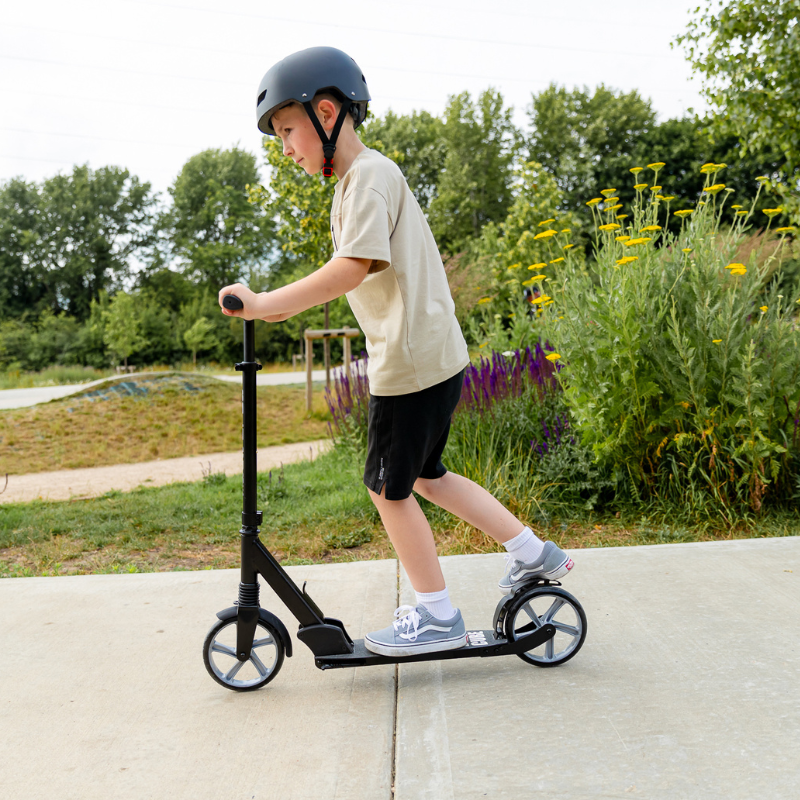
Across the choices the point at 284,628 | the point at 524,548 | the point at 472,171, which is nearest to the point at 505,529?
the point at 524,548

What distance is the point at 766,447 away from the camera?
3.31 metres

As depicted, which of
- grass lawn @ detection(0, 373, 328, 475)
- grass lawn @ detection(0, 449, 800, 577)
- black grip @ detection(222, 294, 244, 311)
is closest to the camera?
black grip @ detection(222, 294, 244, 311)

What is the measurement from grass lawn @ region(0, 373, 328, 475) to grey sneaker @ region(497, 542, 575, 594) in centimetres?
660

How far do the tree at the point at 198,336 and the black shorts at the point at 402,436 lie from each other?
2838cm

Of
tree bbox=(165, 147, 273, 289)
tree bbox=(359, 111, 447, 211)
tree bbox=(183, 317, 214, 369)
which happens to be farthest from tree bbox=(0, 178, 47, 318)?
tree bbox=(359, 111, 447, 211)

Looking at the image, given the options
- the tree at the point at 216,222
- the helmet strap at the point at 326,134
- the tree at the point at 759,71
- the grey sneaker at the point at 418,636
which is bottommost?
the grey sneaker at the point at 418,636

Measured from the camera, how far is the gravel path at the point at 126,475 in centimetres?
618

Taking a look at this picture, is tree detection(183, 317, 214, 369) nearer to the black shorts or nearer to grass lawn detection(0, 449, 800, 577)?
grass lawn detection(0, 449, 800, 577)

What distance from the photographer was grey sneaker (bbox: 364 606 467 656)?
2.05 meters

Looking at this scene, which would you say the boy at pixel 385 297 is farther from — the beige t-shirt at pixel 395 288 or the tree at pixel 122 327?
the tree at pixel 122 327

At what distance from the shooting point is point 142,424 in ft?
31.9

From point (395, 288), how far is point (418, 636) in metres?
0.96

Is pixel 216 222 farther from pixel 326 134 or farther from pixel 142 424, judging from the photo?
pixel 326 134

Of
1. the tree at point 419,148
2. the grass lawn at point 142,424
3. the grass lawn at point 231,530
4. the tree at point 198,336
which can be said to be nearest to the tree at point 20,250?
the tree at point 198,336
